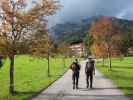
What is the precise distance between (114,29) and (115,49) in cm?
447

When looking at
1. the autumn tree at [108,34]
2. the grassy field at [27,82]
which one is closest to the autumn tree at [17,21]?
the grassy field at [27,82]

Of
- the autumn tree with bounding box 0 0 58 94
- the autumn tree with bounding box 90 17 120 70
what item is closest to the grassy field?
the autumn tree with bounding box 0 0 58 94

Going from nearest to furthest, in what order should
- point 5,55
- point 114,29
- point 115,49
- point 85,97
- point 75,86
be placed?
point 85,97 → point 5,55 → point 75,86 → point 114,29 → point 115,49

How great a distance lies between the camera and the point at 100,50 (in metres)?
57.0

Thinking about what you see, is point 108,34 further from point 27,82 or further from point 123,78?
point 27,82

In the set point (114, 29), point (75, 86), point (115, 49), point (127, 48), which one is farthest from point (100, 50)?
point (127, 48)

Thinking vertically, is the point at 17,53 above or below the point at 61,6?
below

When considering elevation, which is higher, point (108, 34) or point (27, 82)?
point (108, 34)

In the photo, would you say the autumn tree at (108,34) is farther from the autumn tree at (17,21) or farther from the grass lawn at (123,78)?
the autumn tree at (17,21)

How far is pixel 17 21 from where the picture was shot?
20.3 meters

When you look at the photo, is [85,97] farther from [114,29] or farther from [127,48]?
[127,48]

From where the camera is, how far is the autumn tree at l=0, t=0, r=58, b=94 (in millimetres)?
20312

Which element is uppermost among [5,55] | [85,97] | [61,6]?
[61,6]

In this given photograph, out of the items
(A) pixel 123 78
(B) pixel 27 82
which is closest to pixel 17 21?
(B) pixel 27 82
